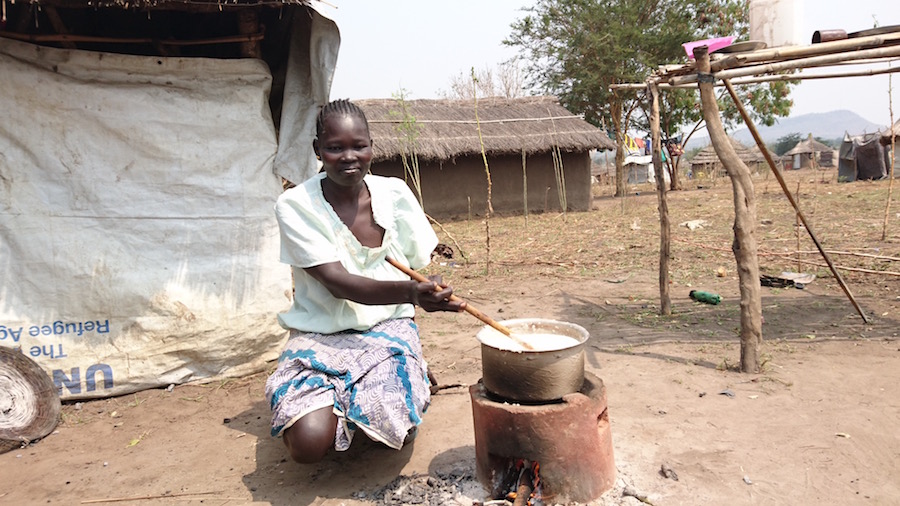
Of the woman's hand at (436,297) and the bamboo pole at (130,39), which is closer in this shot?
the woman's hand at (436,297)

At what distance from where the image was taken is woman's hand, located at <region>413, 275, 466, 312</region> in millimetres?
2057

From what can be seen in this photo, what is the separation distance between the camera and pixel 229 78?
3.45 m

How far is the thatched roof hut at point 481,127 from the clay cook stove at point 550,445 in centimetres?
998

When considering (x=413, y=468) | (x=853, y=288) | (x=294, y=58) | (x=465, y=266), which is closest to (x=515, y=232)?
(x=465, y=266)

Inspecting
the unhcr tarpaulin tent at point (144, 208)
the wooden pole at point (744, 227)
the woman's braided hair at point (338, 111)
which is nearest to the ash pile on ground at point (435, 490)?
the woman's braided hair at point (338, 111)

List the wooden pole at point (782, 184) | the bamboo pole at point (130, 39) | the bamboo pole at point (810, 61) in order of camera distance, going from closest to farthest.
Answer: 1. the bamboo pole at point (130, 39)
2. the bamboo pole at point (810, 61)
3. the wooden pole at point (782, 184)

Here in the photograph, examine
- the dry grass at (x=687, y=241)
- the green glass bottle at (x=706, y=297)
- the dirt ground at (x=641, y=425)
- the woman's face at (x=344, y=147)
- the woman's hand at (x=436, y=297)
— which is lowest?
the dirt ground at (x=641, y=425)

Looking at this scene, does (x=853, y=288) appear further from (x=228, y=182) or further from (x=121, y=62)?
(x=121, y=62)

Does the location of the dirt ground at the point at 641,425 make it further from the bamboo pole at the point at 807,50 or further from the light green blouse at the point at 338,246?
the bamboo pole at the point at 807,50

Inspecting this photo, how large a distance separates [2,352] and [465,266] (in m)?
4.91

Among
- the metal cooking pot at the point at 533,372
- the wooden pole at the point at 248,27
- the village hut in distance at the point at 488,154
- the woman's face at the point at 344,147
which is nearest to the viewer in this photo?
the metal cooking pot at the point at 533,372

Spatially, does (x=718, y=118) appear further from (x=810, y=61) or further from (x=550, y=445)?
(x=550, y=445)

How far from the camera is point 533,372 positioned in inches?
78.4

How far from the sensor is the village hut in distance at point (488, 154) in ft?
40.7
